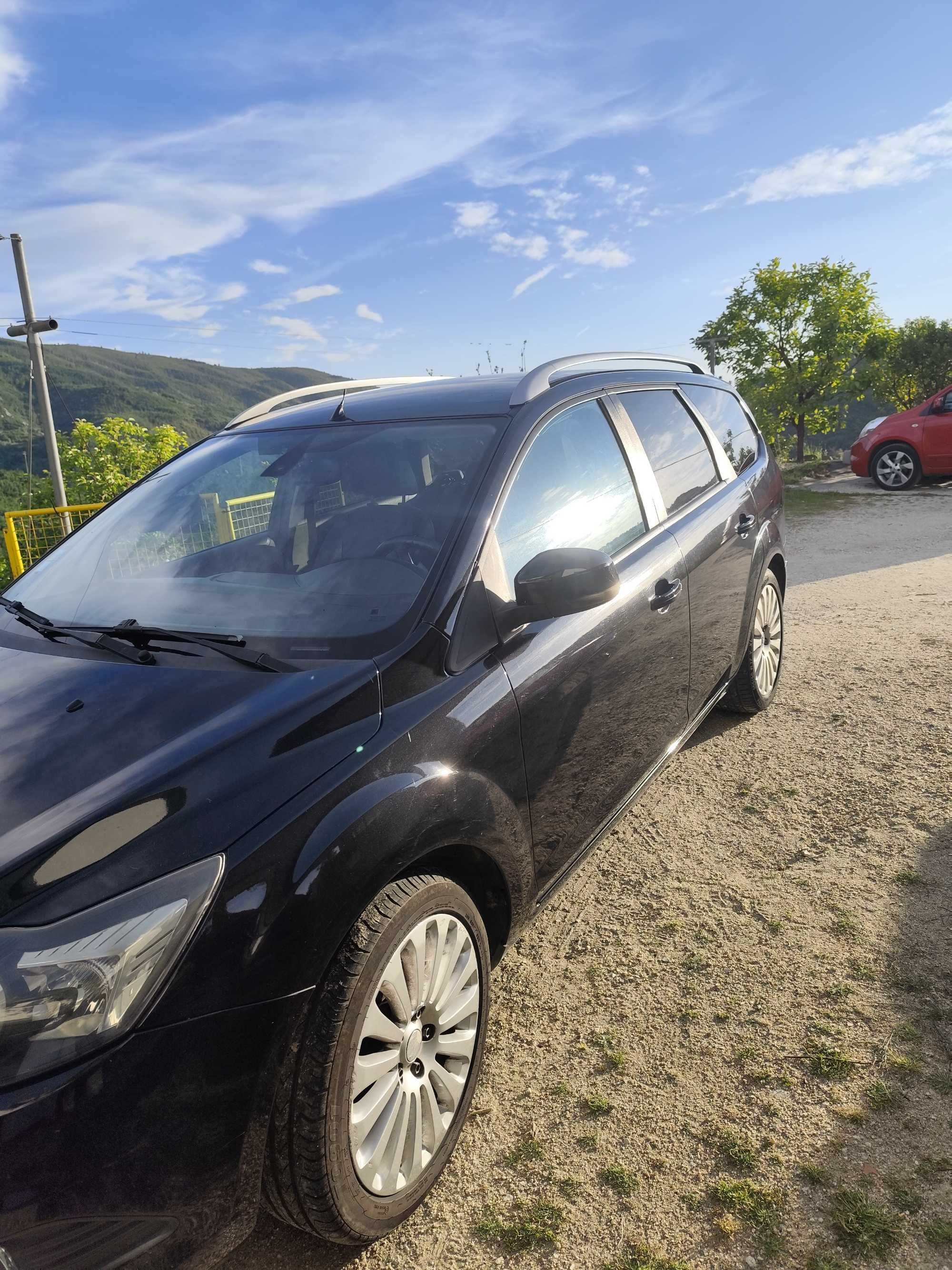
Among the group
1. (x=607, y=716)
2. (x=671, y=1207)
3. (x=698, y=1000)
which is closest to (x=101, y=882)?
(x=671, y=1207)

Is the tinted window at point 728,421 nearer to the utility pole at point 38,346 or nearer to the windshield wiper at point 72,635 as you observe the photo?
the windshield wiper at point 72,635

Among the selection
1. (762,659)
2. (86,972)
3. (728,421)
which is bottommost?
(762,659)

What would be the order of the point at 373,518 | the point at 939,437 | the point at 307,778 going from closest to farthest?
the point at 307,778, the point at 373,518, the point at 939,437

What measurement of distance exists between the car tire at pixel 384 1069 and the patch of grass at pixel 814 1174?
2.60 ft

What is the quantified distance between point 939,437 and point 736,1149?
14579 millimetres

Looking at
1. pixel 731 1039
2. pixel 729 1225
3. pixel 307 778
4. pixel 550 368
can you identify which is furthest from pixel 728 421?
pixel 729 1225

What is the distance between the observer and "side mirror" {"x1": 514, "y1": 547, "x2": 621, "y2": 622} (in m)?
2.23

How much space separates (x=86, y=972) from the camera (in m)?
1.43

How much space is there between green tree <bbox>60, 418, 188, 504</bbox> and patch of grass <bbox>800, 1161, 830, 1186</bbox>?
4945 cm

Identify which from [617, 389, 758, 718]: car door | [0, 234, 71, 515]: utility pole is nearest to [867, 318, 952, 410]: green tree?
[0, 234, 71, 515]: utility pole

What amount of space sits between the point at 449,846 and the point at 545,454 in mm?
1292

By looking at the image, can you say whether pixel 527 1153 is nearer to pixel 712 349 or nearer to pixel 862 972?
pixel 862 972

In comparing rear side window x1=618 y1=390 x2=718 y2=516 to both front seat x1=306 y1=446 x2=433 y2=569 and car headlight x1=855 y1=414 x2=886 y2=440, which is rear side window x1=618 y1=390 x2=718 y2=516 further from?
car headlight x1=855 y1=414 x2=886 y2=440

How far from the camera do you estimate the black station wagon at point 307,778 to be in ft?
4.75
